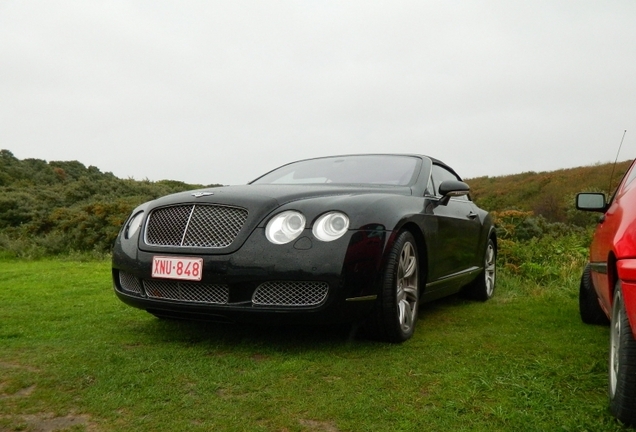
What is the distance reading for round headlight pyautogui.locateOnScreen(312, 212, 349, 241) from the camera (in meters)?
3.34

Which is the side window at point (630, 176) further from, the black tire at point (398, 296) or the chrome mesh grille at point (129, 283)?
the chrome mesh grille at point (129, 283)

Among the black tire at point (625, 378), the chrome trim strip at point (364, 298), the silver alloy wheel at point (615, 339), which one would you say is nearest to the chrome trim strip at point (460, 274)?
the chrome trim strip at point (364, 298)

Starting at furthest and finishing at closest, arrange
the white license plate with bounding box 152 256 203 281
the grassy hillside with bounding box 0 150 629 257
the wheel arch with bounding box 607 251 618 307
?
the grassy hillside with bounding box 0 150 629 257 → the white license plate with bounding box 152 256 203 281 → the wheel arch with bounding box 607 251 618 307

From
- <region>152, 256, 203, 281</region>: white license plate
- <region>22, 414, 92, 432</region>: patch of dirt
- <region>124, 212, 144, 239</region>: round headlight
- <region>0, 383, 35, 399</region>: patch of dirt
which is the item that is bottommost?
<region>0, 383, 35, 399</region>: patch of dirt

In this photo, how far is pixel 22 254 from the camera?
11.7 m

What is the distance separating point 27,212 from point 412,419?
1607 centimetres

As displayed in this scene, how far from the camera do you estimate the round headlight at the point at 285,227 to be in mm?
3369

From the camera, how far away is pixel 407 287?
3814mm

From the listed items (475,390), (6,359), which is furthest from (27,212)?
(475,390)

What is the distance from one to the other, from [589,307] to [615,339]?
202 cm

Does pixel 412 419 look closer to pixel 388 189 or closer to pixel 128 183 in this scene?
pixel 388 189

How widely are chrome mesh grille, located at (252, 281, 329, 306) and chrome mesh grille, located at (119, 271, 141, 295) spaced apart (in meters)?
0.87

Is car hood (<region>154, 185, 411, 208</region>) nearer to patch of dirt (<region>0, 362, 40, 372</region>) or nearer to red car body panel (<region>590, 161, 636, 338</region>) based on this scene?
patch of dirt (<region>0, 362, 40, 372</region>)

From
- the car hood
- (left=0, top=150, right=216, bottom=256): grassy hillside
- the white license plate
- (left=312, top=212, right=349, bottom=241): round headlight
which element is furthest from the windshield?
(left=0, top=150, right=216, bottom=256): grassy hillside
